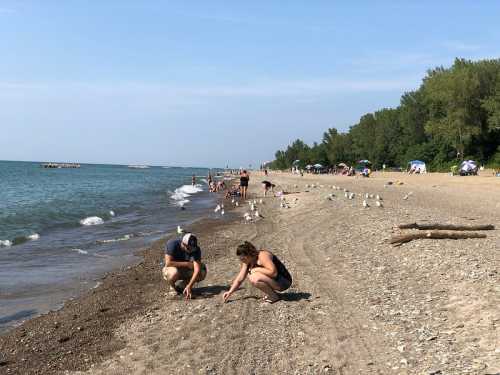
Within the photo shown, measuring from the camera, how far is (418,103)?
81812mm

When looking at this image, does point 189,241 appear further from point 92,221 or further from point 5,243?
point 92,221

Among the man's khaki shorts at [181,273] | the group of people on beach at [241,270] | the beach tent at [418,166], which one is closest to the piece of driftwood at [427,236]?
the group of people on beach at [241,270]

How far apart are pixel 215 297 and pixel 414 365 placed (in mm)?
4393

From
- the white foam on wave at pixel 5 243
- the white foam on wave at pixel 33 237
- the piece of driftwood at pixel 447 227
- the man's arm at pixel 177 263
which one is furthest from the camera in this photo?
the white foam on wave at pixel 33 237

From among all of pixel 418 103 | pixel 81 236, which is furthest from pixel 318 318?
pixel 418 103

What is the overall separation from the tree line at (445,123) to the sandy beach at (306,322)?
5525 centimetres

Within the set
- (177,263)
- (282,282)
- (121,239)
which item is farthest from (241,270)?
(121,239)

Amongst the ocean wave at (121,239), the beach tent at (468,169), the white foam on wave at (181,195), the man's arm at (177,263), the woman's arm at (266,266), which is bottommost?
the white foam on wave at (181,195)

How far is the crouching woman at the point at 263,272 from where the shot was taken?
335 inches

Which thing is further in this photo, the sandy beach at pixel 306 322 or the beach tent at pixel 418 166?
the beach tent at pixel 418 166

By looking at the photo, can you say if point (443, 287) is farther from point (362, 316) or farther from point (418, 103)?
point (418, 103)

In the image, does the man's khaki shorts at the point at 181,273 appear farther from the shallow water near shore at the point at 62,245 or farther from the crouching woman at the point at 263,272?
the shallow water near shore at the point at 62,245

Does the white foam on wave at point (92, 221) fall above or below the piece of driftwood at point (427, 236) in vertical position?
below

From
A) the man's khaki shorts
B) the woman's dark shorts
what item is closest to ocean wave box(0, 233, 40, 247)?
the man's khaki shorts
